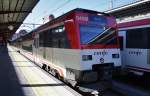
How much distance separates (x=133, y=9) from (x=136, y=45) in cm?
895

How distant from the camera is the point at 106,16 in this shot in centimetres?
1021

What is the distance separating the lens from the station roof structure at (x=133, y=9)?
762 inches

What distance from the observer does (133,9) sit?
68.6 ft

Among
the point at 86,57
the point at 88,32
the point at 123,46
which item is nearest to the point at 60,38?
→ the point at 88,32

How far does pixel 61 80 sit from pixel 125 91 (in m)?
2.84

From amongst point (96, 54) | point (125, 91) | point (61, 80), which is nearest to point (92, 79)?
point (96, 54)

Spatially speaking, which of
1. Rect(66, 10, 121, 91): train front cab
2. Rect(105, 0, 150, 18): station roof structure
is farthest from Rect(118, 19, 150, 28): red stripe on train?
Rect(105, 0, 150, 18): station roof structure

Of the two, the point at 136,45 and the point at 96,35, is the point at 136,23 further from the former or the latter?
the point at 96,35

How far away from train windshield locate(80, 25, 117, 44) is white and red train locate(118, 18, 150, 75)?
224 centimetres

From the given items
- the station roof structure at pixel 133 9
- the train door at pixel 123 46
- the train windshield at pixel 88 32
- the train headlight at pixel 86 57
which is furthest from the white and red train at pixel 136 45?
the station roof structure at pixel 133 9

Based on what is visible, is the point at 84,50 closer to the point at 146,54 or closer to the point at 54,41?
the point at 54,41

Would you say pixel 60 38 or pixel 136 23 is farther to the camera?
pixel 136 23

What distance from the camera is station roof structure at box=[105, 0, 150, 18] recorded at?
19.4m

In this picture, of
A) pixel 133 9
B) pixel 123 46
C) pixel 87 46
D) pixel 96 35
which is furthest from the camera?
pixel 133 9
